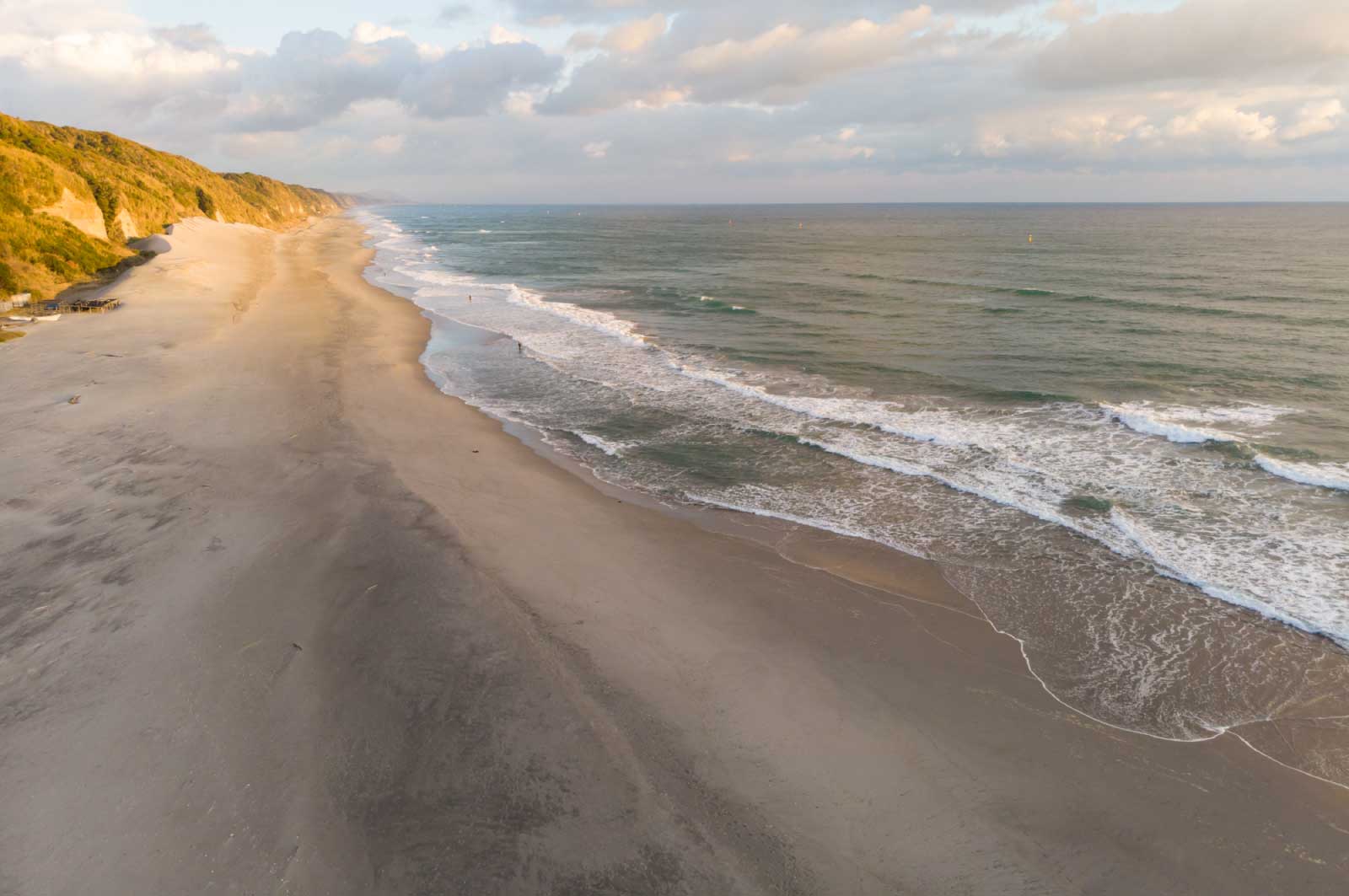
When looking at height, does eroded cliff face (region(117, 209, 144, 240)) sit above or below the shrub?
below

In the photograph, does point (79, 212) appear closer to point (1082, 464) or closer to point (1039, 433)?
point (1039, 433)

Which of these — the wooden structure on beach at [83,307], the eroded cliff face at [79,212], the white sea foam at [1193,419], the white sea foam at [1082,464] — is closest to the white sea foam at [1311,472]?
the white sea foam at [1082,464]

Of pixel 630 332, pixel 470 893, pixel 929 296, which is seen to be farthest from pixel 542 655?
pixel 929 296

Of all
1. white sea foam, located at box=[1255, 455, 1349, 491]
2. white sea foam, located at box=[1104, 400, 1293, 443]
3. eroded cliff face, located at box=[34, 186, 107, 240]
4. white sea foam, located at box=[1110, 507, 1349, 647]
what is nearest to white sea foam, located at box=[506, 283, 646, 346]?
white sea foam, located at box=[1104, 400, 1293, 443]

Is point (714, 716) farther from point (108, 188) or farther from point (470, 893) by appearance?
point (108, 188)

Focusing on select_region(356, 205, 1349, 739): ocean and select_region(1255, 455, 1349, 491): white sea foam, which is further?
select_region(1255, 455, 1349, 491): white sea foam

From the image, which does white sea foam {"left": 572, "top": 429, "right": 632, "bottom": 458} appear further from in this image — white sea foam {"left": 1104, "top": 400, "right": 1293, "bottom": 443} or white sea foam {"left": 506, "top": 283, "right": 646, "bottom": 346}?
white sea foam {"left": 1104, "top": 400, "right": 1293, "bottom": 443}
